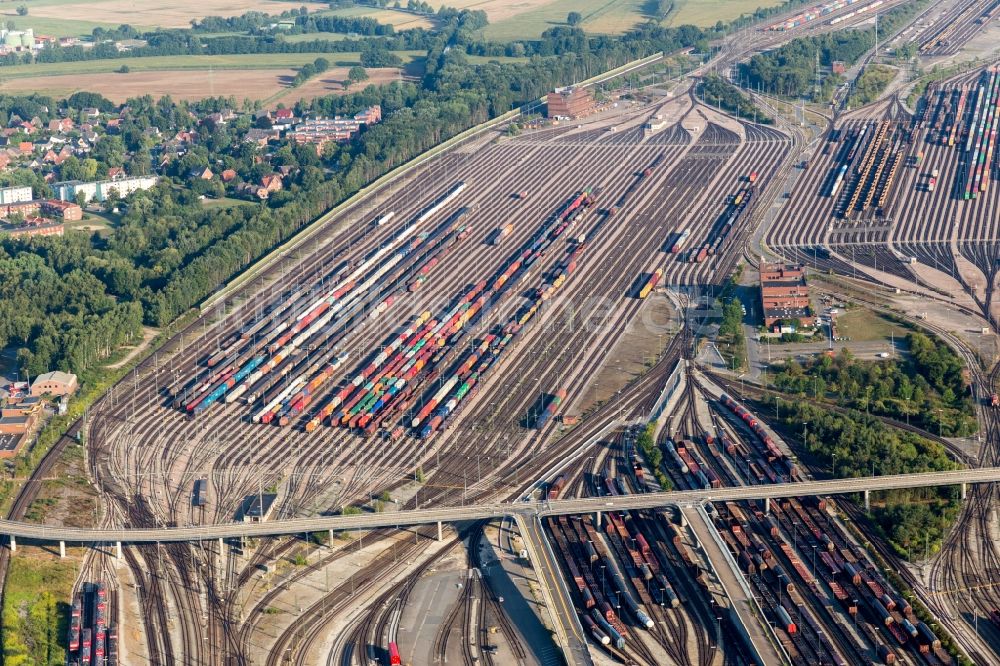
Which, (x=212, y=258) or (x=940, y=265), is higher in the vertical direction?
(x=212, y=258)

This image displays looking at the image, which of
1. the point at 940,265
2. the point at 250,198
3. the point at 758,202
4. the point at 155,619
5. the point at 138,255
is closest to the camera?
A: the point at 155,619

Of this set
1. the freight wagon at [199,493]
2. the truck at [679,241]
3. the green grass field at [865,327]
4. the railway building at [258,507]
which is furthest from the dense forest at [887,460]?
the freight wagon at [199,493]

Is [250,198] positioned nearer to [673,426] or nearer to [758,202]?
[758,202]

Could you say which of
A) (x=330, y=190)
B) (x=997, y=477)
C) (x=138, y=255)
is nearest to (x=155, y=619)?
(x=997, y=477)

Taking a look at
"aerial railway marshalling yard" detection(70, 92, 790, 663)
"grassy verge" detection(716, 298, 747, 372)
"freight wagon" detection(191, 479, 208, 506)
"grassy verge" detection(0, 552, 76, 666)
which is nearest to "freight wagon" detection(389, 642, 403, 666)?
"aerial railway marshalling yard" detection(70, 92, 790, 663)

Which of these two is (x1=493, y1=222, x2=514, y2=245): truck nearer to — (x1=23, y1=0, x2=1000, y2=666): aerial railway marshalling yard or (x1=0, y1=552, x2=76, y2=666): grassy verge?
(x1=23, y1=0, x2=1000, y2=666): aerial railway marshalling yard

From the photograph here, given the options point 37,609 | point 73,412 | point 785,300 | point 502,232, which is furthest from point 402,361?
point 37,609

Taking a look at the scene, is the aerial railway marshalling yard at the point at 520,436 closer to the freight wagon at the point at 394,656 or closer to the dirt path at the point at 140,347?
the freight wagon at the point at 394,656
